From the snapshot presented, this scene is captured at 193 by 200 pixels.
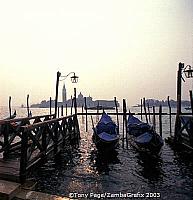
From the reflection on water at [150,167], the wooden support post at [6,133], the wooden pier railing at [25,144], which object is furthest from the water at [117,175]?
the wooden support post at [6,133]

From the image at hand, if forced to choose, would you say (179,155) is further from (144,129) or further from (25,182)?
(25,182)

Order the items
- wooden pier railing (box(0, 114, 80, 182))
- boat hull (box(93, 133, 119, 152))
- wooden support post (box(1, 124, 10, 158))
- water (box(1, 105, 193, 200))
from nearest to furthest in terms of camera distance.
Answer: wooden pier railing (box(0, 114, 80, 182)) → water (box(1, 105, 193, 200)) → wooden support post (box(1, 124, 10, 158)) → boat hull (box(93, 133, 119, 152))

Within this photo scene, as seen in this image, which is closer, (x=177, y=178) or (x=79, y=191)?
(x=79, y=191)

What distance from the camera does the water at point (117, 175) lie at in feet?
23.5

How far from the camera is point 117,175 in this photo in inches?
351

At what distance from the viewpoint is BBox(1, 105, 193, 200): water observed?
7164 millimetres

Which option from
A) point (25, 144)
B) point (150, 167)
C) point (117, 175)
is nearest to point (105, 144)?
point (150, 167)

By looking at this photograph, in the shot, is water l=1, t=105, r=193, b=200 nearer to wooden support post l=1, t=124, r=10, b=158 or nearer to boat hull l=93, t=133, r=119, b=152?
boat hull l=93, t=133, r=119, b=152

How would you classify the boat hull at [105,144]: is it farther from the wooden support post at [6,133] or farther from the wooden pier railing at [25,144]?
the wooden support post at [6,133]

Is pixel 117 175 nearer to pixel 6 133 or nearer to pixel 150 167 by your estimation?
pixel 150 167

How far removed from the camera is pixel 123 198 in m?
6.60

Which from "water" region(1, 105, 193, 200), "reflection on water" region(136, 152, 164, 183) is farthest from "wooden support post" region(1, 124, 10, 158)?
"reflection on water" region(136, 152, 164, 183)

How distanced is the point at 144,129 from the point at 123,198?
28.3 feet

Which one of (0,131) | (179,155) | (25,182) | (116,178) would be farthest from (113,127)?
(25,182)
